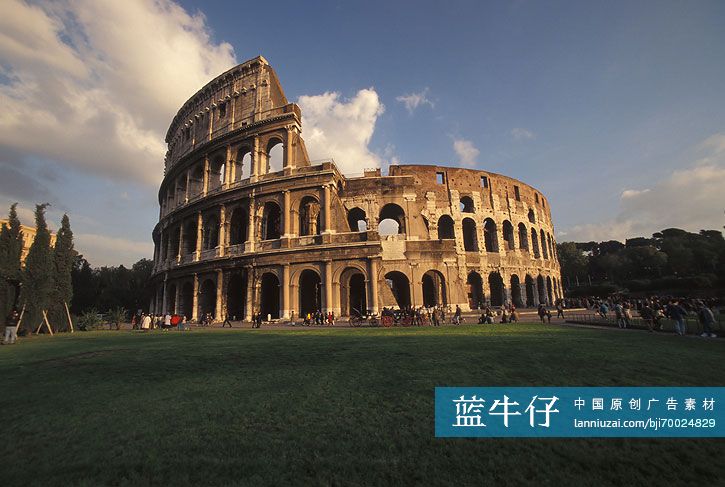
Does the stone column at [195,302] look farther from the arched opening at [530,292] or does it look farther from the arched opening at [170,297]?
the arched opening at [530,292]

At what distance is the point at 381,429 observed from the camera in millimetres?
3186

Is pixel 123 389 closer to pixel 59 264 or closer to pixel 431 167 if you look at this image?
pixel 59 264

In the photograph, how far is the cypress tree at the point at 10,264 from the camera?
14891 millimetres

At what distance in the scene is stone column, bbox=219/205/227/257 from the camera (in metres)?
24.5

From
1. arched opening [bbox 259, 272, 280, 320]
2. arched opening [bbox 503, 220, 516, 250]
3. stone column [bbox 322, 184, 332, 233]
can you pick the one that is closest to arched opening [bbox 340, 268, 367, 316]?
stone column [bbox 322, 184, 332, 233]

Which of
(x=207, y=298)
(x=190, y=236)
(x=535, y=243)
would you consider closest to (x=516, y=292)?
(x=535, y=243)

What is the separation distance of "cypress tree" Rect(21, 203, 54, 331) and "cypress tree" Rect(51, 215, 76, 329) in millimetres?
749

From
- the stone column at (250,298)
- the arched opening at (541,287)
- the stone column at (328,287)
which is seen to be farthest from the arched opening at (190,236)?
the arched opening at (541,287)

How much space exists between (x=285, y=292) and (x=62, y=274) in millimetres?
11995

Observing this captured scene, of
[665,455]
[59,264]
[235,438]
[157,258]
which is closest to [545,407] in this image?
[665,455]

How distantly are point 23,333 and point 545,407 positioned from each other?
2218cm

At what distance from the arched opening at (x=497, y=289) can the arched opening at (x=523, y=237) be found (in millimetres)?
4357

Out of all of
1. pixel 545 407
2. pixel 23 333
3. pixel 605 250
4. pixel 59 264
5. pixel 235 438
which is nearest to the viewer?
pixel 235 438

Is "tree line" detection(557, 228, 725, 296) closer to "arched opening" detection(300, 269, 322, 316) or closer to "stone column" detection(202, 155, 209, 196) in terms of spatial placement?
"arched opening" detection(300, 269, 322, 316)
